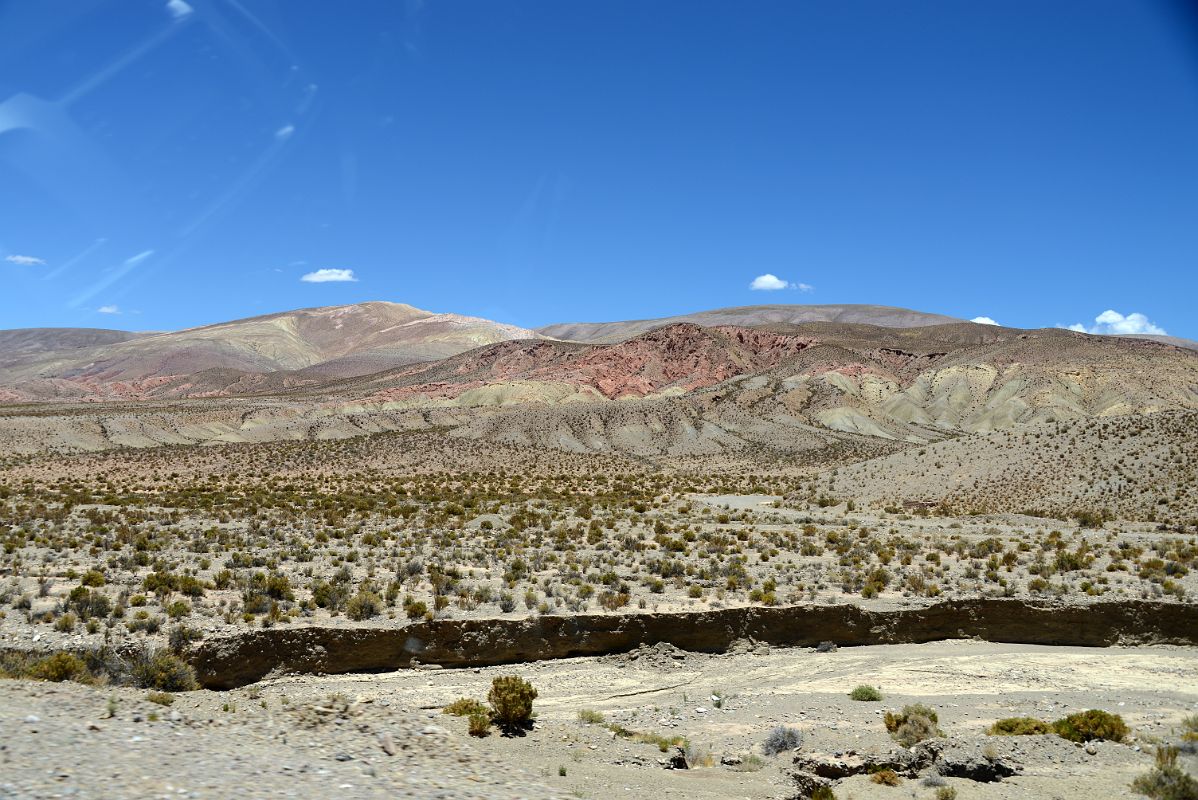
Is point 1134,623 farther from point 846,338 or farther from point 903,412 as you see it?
point 846,338

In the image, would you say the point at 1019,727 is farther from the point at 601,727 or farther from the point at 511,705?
the point at 511,705

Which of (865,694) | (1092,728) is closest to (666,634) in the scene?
(865,694)

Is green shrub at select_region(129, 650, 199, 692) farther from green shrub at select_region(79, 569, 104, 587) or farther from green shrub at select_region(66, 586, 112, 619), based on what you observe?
green shrub at select_region(79, 569, 104, 587)

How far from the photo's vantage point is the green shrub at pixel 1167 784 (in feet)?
28.6

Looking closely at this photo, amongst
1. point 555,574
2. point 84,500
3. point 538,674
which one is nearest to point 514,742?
point 538,674

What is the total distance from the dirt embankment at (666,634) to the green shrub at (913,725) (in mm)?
5538

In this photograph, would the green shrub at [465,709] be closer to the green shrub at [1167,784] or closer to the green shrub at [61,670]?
the green shrub at [61,670]

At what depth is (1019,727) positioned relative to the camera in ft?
37.9

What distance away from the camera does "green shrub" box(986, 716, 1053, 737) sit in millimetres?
11289

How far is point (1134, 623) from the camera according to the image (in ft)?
60.5

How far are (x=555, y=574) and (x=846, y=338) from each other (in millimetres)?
125290

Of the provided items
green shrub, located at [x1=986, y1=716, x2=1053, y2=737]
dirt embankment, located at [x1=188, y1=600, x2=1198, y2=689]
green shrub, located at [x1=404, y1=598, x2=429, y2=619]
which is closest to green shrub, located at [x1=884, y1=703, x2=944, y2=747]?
green shrub, located at [x1=986, y1=716, x2=1053, y2=737]

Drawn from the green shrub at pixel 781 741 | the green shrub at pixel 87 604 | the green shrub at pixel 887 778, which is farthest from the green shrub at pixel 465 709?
the green shrub at pixel 87 604

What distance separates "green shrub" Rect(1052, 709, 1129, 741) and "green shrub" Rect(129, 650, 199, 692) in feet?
42.0
